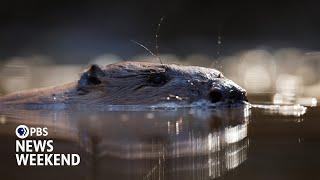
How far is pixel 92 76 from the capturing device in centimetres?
444

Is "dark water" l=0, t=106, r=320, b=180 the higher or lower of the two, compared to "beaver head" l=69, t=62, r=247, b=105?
lower

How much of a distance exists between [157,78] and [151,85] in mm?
79

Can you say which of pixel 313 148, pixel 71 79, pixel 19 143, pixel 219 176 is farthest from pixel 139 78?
pixel 219 176

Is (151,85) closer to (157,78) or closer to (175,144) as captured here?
(157,78)

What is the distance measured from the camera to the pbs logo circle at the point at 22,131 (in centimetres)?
324

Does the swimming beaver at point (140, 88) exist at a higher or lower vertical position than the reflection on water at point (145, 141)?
higher

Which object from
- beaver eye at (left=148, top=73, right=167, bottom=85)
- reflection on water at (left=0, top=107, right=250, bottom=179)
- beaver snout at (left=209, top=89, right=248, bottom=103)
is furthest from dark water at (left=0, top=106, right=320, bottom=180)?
beaver eye at (left=148, top=73, right=167, bottom=85)

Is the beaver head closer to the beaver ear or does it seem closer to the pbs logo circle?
the beaver ear

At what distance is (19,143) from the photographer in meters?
3.14

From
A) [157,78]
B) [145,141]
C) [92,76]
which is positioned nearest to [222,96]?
[157,78]

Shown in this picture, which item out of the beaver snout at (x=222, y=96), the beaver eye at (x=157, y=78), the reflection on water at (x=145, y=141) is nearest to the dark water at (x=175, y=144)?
the reflection on water at (x=145, y=141)

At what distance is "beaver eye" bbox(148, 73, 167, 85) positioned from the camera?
444 cm

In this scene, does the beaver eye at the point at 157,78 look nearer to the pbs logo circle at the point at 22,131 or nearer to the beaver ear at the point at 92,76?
the beaver ear at the point at 92,76

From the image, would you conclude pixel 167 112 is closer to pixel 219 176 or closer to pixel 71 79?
pixel 71 79
